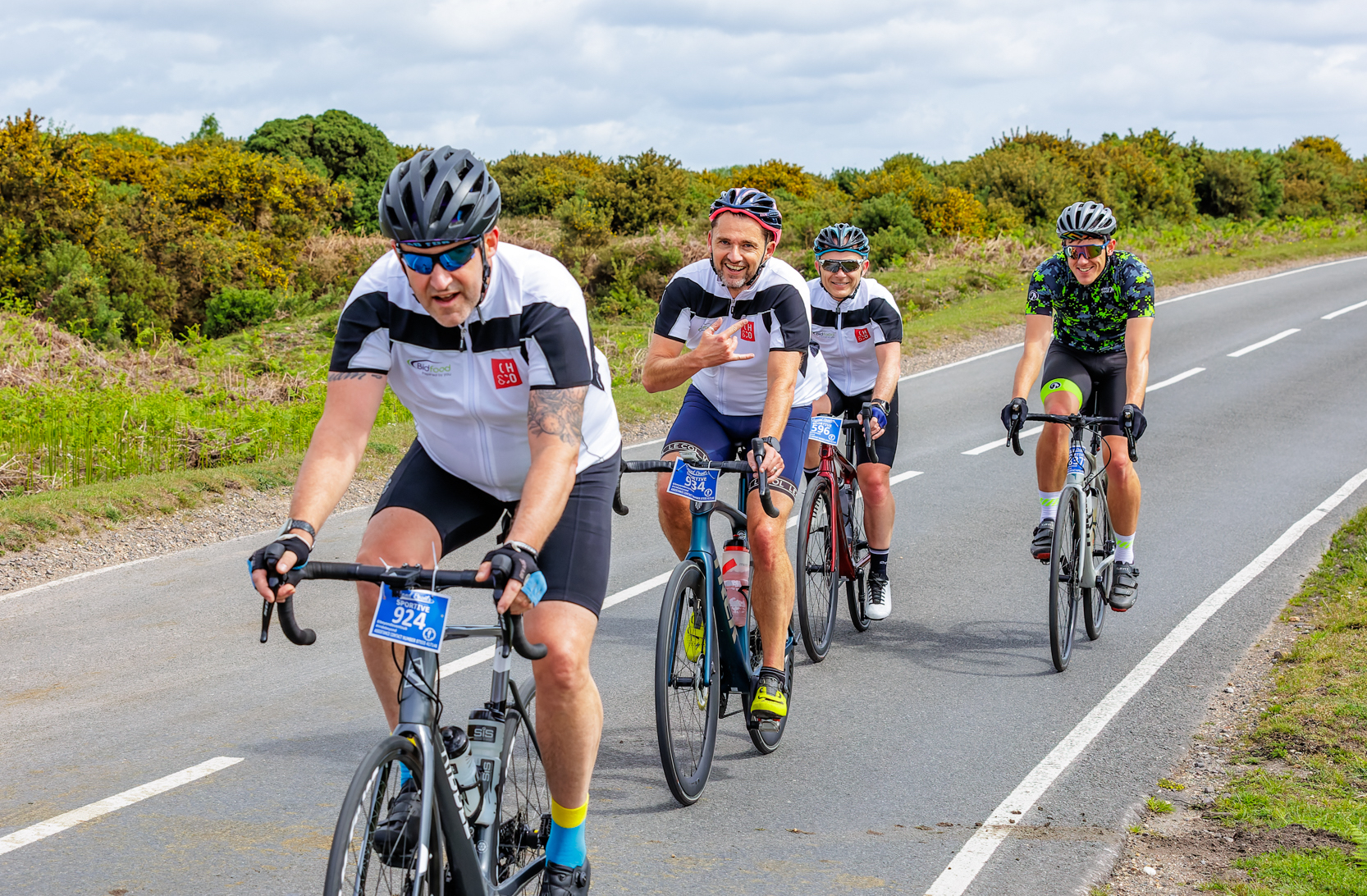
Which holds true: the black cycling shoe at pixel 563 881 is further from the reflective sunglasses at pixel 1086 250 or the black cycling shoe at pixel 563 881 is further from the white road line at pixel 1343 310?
the white road line at pixel 1343 310

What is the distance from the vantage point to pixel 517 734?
11.4ft

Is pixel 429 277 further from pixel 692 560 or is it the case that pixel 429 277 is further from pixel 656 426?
pixel 656 426

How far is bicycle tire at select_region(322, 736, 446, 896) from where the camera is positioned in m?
2.56

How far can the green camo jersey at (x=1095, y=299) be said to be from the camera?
694 cm

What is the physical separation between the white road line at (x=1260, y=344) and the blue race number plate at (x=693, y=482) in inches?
648

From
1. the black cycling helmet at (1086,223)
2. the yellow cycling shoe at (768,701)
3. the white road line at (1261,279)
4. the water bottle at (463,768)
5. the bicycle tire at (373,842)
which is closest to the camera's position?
the bicycle tire at (373,842)

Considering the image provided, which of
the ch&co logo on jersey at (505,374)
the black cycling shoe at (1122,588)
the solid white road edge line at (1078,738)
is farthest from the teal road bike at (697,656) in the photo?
the black cycling shoe at (1122,588)

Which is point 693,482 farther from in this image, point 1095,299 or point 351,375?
point 1095,299

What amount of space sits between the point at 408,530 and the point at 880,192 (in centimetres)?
3599

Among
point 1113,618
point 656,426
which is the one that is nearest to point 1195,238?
point 656,426

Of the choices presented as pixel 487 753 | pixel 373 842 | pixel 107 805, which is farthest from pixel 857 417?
pixel 373 842

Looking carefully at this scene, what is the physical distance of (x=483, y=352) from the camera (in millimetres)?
3430

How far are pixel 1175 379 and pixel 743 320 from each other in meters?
13.7

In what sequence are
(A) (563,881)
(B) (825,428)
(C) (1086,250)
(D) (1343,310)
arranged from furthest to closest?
(D) (1343,310) → (C) (1086,250) → (B) (825,428) → (A) (563,881)
